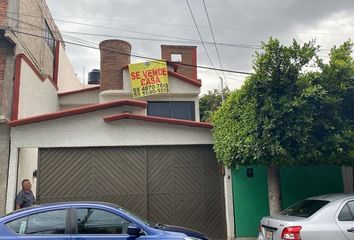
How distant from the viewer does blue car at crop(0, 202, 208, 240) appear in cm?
547

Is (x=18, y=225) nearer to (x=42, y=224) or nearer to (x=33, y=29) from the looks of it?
(x=42, y=224)

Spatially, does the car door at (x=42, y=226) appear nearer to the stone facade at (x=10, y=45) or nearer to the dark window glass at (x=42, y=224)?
the dark window glass at (x=42, y=224)

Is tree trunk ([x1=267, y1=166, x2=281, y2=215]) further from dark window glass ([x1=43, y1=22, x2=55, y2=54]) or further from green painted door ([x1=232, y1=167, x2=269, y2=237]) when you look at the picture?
dark window glass ([x1=43, y1=22, x2=55, y2=54])

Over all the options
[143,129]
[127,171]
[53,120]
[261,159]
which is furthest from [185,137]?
[53,120]

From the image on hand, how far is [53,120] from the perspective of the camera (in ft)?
33.6

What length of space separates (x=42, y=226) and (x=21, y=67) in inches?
259

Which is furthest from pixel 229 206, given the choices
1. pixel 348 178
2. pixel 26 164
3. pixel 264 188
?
pixel 26 164

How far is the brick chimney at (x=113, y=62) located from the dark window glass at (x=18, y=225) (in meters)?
11.5

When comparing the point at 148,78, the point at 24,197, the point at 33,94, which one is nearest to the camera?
the point at 24,197

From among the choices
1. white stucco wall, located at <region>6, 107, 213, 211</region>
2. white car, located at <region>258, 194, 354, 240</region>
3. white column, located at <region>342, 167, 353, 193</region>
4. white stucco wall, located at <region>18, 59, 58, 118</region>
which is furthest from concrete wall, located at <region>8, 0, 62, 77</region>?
white column, located at <region>342, 167, 353, 193</region>

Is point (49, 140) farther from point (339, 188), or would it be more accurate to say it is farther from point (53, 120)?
point (339, 188)

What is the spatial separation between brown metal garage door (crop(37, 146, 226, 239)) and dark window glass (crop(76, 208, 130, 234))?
4.48 m

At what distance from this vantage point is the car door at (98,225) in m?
5.57

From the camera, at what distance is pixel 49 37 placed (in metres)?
17.3
